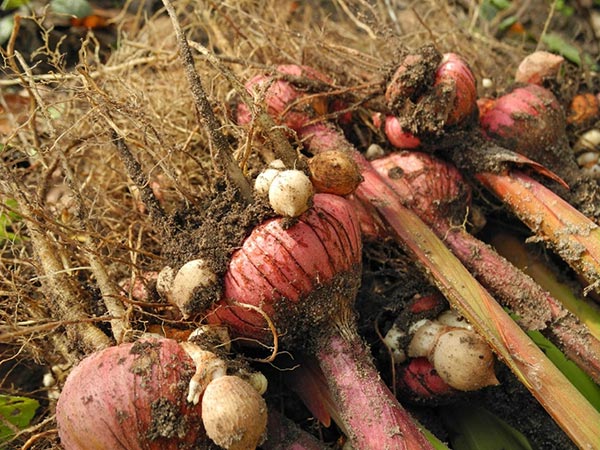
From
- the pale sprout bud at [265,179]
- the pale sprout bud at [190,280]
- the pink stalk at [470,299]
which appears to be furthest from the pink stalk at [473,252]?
the pale sprout bud at [190,280]

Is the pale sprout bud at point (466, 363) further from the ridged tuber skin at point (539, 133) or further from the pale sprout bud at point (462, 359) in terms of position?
the ridged tuber skin at point (539, 133)

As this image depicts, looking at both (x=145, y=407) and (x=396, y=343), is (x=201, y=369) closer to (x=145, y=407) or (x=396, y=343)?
(x=145, y=407)

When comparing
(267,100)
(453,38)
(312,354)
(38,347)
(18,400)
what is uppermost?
(453,38)

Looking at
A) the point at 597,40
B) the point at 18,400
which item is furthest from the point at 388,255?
the point at 597,40

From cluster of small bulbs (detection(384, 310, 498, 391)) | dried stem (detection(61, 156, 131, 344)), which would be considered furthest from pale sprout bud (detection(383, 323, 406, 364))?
dried stem (detection(61, 156, 131, 344))

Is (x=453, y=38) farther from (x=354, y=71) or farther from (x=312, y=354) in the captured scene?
(x=312, y=354)

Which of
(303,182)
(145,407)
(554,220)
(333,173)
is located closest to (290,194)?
(303,182)

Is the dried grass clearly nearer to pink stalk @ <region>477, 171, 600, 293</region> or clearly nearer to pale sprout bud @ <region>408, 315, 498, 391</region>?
pink stalk @ <region>477, 171, 600, 293</region>
